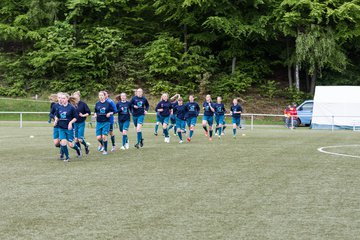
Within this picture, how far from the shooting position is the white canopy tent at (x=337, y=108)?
40469 millimetres

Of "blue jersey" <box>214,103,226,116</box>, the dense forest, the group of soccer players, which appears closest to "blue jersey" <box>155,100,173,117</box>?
the group of soccer players

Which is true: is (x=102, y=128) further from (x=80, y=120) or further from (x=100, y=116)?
(x=80, y=120)

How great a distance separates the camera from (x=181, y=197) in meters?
10.8

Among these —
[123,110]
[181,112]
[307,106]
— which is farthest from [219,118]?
[307,106]

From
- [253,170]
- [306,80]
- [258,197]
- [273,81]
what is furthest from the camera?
[306,80]

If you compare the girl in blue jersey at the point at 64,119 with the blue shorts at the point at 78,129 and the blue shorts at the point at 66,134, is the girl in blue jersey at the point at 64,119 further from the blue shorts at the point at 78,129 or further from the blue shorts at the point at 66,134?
the blue shorts at the point at 78,129

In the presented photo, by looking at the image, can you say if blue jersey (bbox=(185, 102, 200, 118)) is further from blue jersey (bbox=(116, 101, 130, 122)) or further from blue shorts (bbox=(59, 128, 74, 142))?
blue shorts (bbox=(59, 128, 74, 142))

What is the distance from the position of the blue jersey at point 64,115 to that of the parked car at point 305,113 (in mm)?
28264

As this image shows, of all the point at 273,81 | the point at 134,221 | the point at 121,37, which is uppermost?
the point at 121,37

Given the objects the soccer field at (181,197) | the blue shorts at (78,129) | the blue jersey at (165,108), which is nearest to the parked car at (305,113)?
the blue jersey at (165,108)

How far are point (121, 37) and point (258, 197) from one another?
148ft

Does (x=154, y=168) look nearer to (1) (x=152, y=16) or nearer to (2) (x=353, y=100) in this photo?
(2) (x=353, y=100)

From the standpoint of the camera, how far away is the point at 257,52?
176 feet

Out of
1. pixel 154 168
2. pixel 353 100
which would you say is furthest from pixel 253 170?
pixel 353 100
